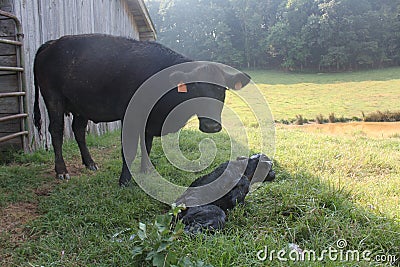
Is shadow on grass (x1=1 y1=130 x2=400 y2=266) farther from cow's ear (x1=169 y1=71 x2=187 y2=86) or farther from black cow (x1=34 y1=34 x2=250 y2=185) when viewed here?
cow's ear (x1=169 y1=71 x2=187 y2=86)

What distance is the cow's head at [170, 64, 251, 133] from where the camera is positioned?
392 cm

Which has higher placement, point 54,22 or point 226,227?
point 54,22

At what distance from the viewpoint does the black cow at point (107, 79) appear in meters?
4.15

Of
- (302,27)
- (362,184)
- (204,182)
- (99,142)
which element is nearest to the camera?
(204,182)

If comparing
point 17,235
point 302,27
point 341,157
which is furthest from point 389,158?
point 302,27

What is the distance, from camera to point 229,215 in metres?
3.05

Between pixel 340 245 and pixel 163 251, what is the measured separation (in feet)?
4.49

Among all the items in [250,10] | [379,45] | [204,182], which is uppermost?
[250,10]

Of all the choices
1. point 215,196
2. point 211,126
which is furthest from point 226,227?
point 211,126

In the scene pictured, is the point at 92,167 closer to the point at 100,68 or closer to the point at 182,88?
the point at 100,68

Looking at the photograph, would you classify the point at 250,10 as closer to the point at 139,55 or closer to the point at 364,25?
the point at 364,25

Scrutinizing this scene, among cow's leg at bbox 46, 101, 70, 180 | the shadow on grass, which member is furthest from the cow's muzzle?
cow's leg at bbox 46, 101, 70, 180

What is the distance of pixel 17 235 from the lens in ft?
9.34

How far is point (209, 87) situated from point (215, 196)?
146 centimetres
